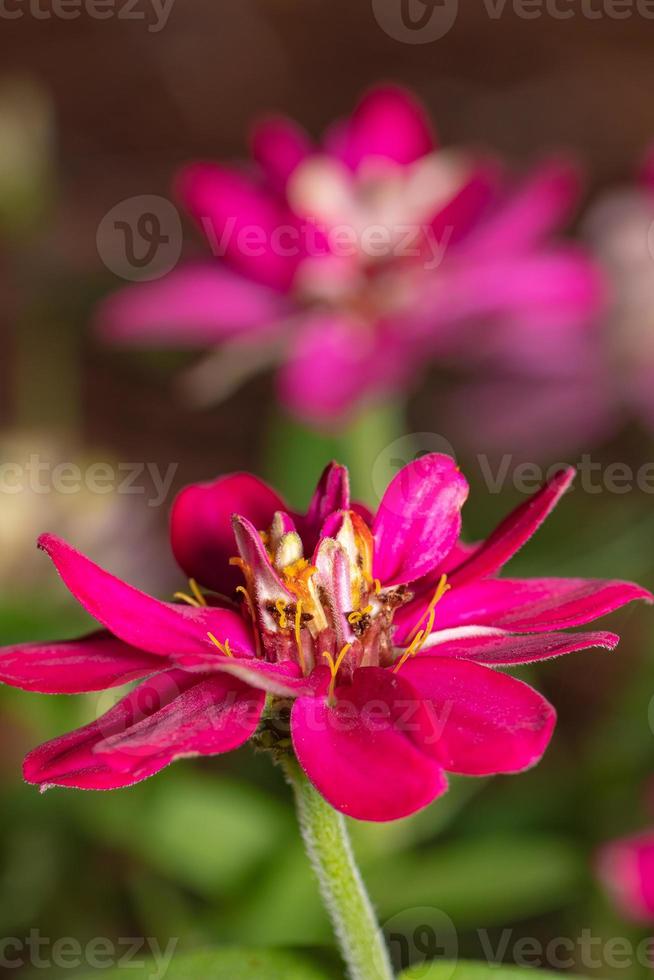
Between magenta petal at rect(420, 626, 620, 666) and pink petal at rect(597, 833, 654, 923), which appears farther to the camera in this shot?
pink petal at rect(597, 833, 654, 923)

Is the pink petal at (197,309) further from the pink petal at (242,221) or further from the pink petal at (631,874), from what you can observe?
the pink petal at (631,874)

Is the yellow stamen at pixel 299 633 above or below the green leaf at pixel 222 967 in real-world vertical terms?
above

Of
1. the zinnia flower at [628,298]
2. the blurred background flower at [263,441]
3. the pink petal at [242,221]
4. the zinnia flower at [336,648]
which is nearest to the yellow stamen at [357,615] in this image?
the zinnia flower at [336,648]

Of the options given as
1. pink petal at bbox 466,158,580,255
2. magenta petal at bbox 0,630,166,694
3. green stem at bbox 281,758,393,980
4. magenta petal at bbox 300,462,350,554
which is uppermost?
pink petal at bbox 466,158,580,255

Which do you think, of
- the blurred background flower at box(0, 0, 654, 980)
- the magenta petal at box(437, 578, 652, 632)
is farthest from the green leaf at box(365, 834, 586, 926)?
the magenta petal at box(437, 578, 652, 632)

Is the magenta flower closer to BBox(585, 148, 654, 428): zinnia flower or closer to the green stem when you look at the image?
BBox(585, 148, 654, 428): zinnia flower

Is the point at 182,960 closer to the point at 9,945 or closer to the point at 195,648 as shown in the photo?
the point at 195,648
